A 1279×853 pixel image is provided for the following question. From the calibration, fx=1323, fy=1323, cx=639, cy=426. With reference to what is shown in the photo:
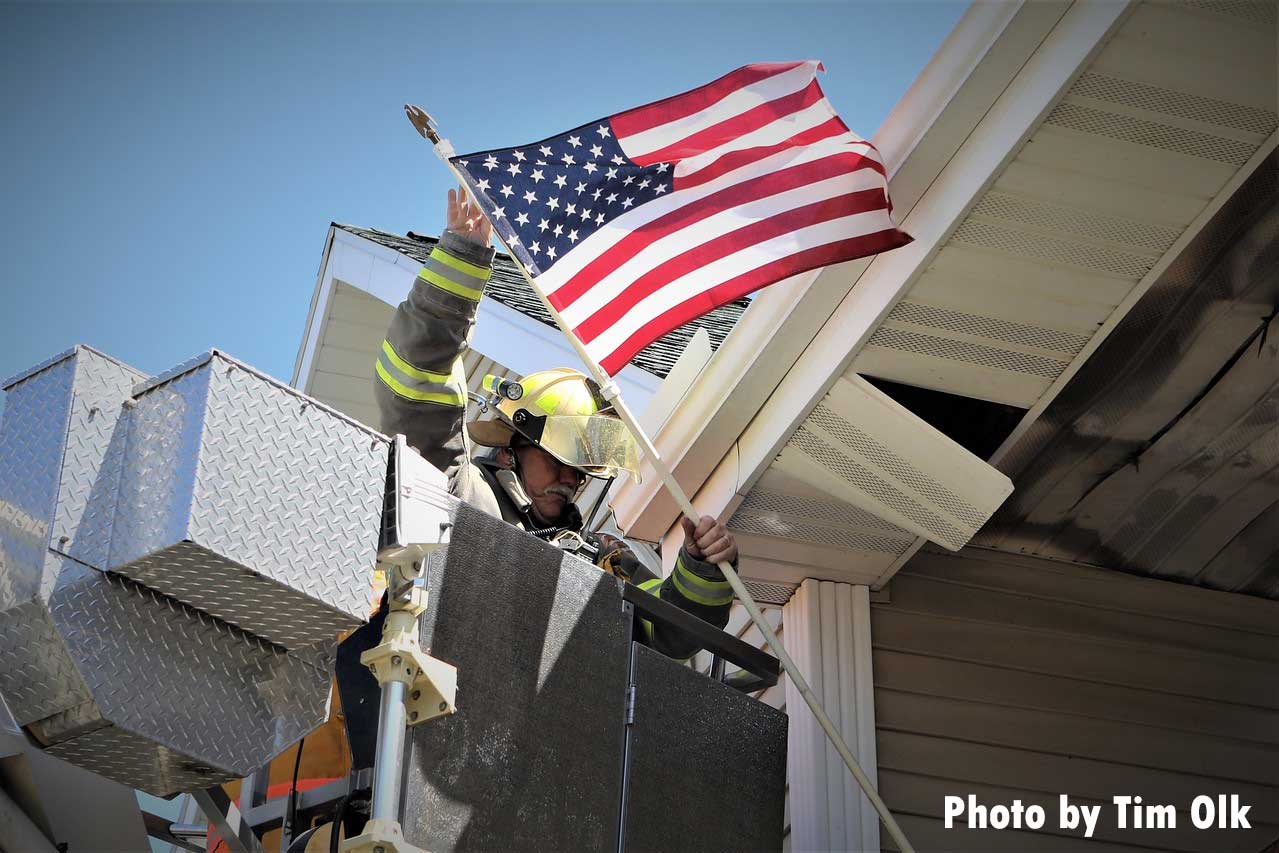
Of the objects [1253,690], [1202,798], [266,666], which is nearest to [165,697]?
[266,666]

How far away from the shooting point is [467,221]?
4.51 m

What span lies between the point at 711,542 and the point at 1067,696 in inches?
77.5

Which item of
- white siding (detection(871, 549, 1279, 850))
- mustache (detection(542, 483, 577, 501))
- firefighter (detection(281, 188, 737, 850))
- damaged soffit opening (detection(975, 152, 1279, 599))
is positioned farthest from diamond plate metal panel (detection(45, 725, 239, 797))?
damaged soffit opening (detection(975, 152, 1279, 599))

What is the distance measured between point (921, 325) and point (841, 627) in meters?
1.42

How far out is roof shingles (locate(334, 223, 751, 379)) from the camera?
23.2ft

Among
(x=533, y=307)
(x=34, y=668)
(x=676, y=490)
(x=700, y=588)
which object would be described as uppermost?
(x=533, y=307)

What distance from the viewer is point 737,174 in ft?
14.2

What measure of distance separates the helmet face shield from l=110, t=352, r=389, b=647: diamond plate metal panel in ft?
7.04

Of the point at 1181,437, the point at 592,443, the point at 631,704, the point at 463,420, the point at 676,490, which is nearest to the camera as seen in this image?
the point at 631,704

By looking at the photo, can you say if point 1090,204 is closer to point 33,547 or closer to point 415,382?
point 415,382

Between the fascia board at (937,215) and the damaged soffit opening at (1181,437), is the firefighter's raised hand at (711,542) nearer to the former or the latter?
the fascia board at (937,215)

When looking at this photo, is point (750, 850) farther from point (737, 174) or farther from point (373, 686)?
point (737, 174)

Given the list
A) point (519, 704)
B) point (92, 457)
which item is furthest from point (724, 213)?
point (92, 457)

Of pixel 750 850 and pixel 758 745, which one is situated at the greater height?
pixel 758 745
